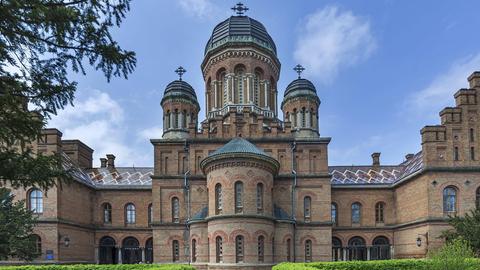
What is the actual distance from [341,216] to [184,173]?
15.6m

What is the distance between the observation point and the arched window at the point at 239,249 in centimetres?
2913

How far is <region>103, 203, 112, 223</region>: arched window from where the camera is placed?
41.1 metres

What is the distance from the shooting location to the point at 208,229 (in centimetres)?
3097

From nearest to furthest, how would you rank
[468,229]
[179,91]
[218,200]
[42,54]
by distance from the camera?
[42,54]
[468,229]
[218,200]
[179,91]

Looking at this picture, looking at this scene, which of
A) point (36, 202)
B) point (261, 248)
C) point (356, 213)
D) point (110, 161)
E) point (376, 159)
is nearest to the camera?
point (261, 248)

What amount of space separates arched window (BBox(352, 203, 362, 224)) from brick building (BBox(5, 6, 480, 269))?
0.10m

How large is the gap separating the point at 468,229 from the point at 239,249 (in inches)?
599

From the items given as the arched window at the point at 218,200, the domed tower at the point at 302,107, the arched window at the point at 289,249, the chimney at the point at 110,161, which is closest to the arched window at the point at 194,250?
the arched window at the point at 218,200

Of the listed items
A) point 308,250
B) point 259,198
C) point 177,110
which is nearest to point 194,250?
point 259,198

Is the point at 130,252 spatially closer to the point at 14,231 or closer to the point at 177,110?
the point at 177,110

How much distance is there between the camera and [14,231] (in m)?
24.7

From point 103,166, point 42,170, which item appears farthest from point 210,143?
point 42,170

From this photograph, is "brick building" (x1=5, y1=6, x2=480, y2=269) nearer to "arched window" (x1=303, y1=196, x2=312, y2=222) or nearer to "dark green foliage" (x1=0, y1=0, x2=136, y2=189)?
"arched window" (x1=303, y1=196, x2=312, y2=222)

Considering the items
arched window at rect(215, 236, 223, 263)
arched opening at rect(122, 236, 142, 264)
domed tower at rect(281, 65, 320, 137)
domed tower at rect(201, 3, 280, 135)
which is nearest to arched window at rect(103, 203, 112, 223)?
arched opening at rect(122, 236, 142, 264)
